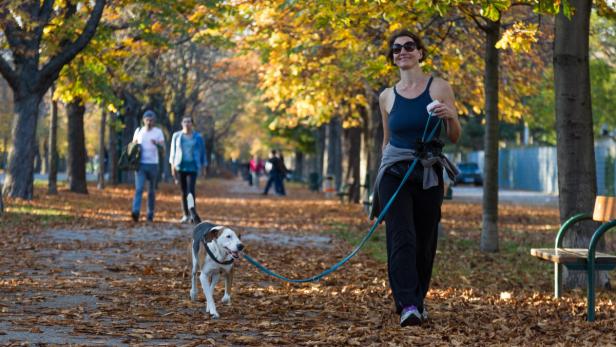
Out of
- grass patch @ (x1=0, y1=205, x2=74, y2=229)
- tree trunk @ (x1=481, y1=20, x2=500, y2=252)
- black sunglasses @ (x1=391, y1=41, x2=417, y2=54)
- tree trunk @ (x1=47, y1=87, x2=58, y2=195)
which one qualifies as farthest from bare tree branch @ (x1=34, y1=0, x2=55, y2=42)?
black sunglasses @ (x1=391, y1=41, x2=417, y2=54)

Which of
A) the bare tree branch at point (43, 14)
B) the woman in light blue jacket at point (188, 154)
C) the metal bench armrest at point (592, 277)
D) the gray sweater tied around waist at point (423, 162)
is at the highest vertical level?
the bare tree branch at point (43, 14)

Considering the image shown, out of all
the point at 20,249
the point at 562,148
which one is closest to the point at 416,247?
the point at 562,148

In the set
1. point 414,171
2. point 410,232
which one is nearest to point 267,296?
point 410,232

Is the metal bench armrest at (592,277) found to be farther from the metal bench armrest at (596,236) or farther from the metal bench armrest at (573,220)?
the metal bench armrest at (573,220)

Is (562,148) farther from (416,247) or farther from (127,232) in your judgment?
(127,232)

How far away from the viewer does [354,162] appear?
31.3 meters

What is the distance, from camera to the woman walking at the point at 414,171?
7031 mm

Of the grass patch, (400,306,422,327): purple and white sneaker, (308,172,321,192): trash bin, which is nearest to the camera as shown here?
(400,306,422,327): purple and white sneaker

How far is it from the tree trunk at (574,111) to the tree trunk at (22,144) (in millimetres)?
14343

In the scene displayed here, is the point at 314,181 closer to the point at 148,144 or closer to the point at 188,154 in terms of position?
the point at 188,154

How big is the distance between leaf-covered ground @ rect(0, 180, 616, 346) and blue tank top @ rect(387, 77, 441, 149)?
1.39 m

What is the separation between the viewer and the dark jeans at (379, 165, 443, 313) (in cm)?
706

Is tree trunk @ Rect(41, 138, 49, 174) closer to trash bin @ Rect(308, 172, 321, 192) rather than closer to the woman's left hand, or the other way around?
trash bin @ Rect(308, 172, 321, 192)

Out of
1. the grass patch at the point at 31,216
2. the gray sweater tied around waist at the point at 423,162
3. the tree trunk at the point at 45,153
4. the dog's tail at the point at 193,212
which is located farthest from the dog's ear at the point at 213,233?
the tree trunk at the point at 45,153
